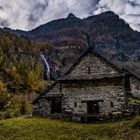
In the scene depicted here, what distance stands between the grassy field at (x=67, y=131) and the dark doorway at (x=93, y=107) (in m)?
4.98

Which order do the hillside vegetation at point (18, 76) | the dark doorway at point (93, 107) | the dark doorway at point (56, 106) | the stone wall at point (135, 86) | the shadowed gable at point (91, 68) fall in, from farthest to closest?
the hillside vegetation at point (18, 76), the stone wall at point (135, 86), the dark doorway at point (56, 106), the dark doorway at point (93, 107), the shadowed gable at point (91, 68)

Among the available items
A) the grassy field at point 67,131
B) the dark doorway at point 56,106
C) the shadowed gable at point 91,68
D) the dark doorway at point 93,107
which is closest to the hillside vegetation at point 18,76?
the dark doorway at point 56,106

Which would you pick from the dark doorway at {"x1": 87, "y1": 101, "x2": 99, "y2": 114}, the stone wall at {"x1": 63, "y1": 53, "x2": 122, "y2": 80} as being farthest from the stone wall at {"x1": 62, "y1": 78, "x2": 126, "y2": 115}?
the stone wall at {"x1": 63, "y1": 53, "x2": 122, "y2": 80}

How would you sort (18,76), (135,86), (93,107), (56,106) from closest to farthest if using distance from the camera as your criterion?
1. (93,107)
2. (56,106)
3. (135,86)
4. (18,76)

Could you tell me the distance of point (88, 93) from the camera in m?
35.5

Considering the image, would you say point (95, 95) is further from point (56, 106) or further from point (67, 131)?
point (67, 131)

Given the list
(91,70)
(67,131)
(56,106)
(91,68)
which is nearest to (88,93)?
(91,70)

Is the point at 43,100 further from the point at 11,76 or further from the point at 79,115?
the point at 11,76

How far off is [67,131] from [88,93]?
853cm

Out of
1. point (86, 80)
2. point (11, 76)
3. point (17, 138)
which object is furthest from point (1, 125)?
point (11, 76)

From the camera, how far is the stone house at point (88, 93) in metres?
33.9

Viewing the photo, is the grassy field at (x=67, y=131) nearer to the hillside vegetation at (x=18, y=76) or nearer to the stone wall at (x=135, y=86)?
the stone wall at (x=135, y=86)

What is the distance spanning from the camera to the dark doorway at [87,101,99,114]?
115 ft

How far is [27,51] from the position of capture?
177m
